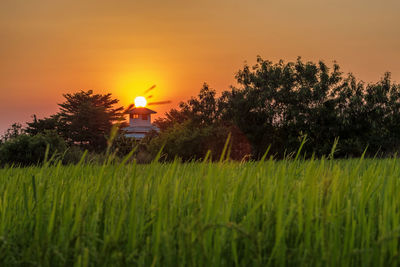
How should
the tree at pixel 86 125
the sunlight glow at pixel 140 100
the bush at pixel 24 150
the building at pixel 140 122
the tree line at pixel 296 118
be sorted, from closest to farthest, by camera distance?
the sunlight glow at pixel 140 100 → the bush at pixel 24 150 → the tree line at pixel 296 118 → the tree at pixel 86 125 → the building at pixel 140 122

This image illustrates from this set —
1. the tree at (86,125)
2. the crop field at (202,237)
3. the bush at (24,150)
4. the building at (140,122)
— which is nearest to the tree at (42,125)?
the tree at (86,125)

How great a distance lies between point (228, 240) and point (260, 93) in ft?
84.8

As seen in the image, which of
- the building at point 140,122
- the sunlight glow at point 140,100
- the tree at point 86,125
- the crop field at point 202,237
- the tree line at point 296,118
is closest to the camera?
the sunlight glow at point 140,100

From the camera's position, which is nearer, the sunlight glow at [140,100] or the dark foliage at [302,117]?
the sunlight glow at [140,100]

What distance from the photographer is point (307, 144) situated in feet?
85.7

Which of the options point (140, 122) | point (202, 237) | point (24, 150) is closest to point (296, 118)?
point (24, 150)

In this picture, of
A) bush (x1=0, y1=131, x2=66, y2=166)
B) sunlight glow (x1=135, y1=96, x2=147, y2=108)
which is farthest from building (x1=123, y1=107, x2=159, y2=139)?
sunlight glow (x1=135, y1=96, x2=147, y2=108)

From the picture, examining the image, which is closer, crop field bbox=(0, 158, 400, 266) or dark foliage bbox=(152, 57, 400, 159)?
crop field bbox=(0, 158, 400, 266)

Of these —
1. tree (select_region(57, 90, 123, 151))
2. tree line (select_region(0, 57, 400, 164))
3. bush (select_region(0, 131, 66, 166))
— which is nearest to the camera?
bush (select_region(0, 131, 66, 166))

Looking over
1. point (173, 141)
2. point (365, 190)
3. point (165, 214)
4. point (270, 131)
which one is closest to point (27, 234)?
point (165, 214)

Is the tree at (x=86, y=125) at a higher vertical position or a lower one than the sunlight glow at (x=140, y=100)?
higher

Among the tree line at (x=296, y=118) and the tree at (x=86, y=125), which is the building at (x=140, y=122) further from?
the tree line at (x=296, y=118)

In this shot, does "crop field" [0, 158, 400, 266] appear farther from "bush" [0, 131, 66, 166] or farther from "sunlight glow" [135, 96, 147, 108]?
"bush" [0, 131, 66, 166]

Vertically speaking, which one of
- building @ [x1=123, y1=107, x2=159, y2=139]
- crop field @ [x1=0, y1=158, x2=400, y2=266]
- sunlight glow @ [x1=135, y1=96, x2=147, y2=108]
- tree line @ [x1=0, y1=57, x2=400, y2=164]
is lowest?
crop field @ [x1=0, y1=158, x2=400, y2=266]
